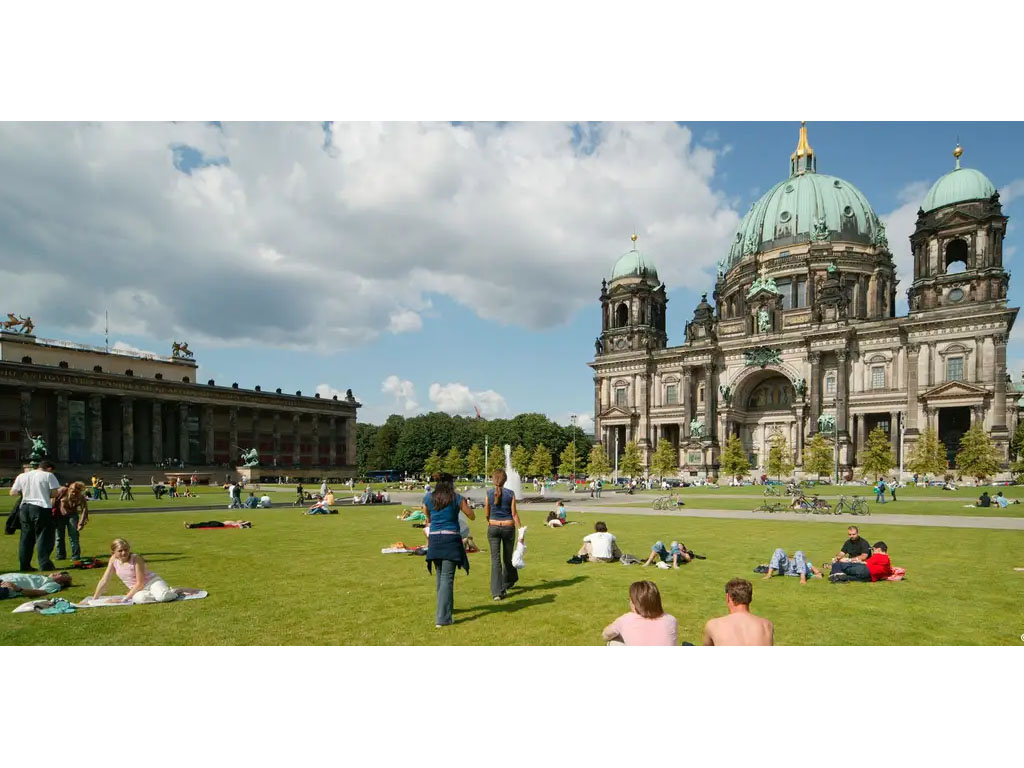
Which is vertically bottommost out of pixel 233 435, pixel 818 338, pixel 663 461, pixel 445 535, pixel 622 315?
pixel 663 461

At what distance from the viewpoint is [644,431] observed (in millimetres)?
84562

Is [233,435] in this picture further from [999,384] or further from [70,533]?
[999,384]

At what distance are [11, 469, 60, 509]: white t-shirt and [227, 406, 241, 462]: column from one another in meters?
74.6

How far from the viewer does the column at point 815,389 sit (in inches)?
2736

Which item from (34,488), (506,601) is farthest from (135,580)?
(506,601)

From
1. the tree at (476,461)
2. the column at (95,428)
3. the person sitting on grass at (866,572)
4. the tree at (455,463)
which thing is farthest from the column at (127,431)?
the person sitting on grass at (866,572)

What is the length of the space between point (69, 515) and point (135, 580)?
5161mm

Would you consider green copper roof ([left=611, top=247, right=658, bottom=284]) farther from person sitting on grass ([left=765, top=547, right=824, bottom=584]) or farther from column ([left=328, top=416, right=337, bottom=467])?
person sitting on grass ([left=765, top=547, right=824, bottom=584])

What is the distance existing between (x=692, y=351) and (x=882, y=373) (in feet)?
74.4

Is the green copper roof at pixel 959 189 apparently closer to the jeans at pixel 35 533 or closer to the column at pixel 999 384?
the column at pixel 999 384

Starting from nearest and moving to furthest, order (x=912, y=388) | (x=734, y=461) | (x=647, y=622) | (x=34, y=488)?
(x=647, y=622), (x=34, y=488), (x=912, y=388), (x=734, y=461)

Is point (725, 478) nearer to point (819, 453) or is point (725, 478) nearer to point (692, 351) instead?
point (819, 453)

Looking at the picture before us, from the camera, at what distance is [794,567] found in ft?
38.2

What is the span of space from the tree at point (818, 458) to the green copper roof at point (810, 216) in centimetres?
3168
